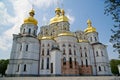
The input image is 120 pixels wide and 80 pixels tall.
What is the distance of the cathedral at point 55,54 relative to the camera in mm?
28641

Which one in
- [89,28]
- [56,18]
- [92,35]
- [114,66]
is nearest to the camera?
[92,35]

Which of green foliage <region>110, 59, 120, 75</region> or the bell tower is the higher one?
the bell tower

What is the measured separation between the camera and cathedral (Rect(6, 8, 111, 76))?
94.0 feet

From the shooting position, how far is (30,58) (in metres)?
29.2

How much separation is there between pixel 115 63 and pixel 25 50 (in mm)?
42675

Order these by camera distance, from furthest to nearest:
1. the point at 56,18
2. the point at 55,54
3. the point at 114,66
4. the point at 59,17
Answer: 1. the point at 114,66
2. the point at 56,18
3. the point at 59,17
4. the point at 55,54

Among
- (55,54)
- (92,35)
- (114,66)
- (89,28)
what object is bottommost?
(114,66)

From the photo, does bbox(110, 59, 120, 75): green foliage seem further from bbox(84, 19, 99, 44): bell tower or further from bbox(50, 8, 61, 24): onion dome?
bbox(50, 8, 61, 24): onion dome

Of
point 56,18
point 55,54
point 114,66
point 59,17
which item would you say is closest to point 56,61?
point 55,54

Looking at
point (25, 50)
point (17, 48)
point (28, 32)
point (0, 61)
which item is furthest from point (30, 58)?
point (0, 61)

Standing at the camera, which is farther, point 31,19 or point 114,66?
point 114,66

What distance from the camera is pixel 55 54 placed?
2938cm

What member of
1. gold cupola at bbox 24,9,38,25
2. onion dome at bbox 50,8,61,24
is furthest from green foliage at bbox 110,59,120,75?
gold cupola at bbox 24,9,38,25

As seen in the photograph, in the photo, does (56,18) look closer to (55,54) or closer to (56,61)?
(55,54)
